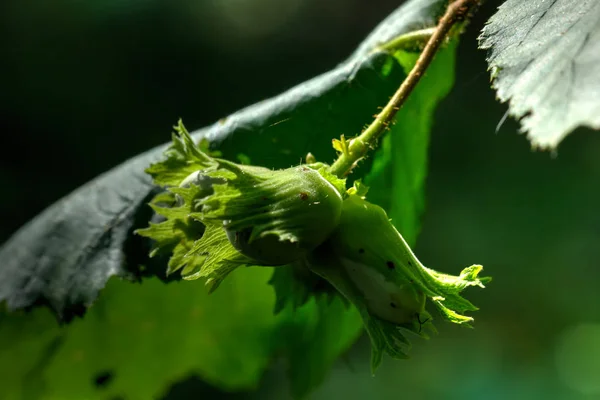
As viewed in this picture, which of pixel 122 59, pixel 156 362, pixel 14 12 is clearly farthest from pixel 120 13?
pixel 156 362

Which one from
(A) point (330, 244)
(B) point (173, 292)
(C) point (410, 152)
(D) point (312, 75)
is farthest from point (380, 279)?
(D) point (312, 75)

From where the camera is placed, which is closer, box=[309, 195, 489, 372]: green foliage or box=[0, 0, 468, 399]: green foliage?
box=[309, 195, 489, 372]: green foliage

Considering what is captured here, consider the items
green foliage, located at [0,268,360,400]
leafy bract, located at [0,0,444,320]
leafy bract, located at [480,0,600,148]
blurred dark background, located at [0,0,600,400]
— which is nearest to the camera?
leafy bract, located at [480,0,600,148]

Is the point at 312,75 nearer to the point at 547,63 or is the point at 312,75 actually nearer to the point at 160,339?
the point at 160,339

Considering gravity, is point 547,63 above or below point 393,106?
above

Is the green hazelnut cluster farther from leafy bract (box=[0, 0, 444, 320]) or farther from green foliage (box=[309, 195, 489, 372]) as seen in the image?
leafy bract (box=[0, 0, 444, 320])

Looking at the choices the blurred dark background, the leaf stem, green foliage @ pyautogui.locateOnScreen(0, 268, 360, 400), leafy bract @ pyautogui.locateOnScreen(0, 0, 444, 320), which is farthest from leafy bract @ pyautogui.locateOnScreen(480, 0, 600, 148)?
the blurred dark background

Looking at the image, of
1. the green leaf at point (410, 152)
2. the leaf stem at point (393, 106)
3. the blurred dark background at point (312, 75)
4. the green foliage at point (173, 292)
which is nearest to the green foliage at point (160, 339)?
the green foliage at point (173, 292)
